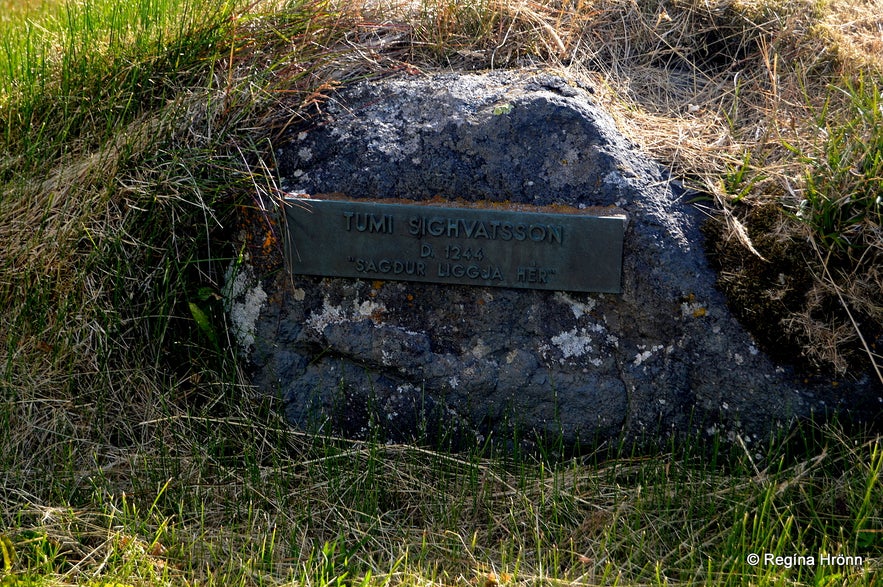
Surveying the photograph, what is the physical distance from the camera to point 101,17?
345cm

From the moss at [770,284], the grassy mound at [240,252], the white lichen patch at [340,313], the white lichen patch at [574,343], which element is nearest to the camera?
the grassy mound at [240,252]

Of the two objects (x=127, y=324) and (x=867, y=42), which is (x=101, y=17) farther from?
(x=867, y=42)

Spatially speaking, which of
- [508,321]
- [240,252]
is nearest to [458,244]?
[508,321]

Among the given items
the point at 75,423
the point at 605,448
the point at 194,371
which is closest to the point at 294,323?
the point at 194,371

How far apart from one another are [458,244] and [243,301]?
2.71 ft

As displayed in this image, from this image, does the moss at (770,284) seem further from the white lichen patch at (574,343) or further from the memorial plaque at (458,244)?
the white lichen patch at (574,343)

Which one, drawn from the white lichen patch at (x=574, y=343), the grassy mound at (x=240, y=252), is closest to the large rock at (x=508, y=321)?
the white lichen patch at (x=574, y=343)

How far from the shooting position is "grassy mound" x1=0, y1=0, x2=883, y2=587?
2264 millimetres

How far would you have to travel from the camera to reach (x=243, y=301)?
2.83 metres

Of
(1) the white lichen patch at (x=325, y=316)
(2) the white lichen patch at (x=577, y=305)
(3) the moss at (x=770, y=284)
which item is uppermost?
(3) the moss at (x=770, y=284)

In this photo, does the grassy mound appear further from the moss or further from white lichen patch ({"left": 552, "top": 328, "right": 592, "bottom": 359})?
white lichen patch ({"left": 552, "top": 328, "right": 592, "bottom": 359})

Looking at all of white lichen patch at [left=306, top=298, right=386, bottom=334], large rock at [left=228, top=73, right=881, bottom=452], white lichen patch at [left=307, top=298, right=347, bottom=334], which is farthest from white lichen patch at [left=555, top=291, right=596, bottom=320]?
white lichen patch at [left=307, top=298, right=347, bottom=334]

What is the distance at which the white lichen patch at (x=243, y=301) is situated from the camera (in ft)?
9.26

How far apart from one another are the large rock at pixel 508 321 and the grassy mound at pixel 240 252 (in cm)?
12
